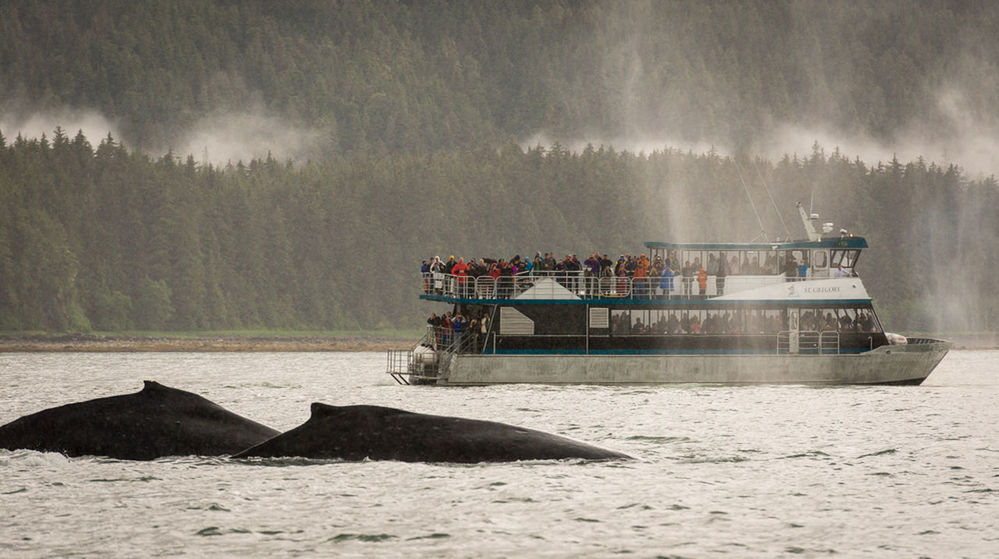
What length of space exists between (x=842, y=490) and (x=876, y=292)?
17730cm

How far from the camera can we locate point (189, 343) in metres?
148

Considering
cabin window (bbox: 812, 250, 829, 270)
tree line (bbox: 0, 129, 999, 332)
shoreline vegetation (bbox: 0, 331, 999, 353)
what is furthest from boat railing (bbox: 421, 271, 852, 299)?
tree line (bbox: 0, 129, 999, 332)

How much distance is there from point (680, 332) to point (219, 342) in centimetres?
10284

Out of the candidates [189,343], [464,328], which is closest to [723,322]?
[464,328]

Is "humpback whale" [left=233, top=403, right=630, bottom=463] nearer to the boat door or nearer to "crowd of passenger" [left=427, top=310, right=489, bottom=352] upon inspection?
"crowd of passenger" [left=427, top=310, right=489, bottom=352]

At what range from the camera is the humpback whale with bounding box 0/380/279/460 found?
2445cm

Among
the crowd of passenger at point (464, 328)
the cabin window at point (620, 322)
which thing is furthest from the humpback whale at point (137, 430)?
the cabin window at point (620, 322)

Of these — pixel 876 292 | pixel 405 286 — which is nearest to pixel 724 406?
pixel 405 286

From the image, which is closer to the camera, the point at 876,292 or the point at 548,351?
the point at 548,351

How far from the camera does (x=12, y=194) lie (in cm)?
18050

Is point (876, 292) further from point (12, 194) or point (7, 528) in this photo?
point (7, 528)

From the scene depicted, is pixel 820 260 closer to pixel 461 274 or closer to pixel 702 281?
pixel 702 281

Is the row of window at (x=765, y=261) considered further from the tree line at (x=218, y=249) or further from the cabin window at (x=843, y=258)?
the tree line at (x=218, y=249)

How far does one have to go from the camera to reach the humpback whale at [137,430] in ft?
80.2
